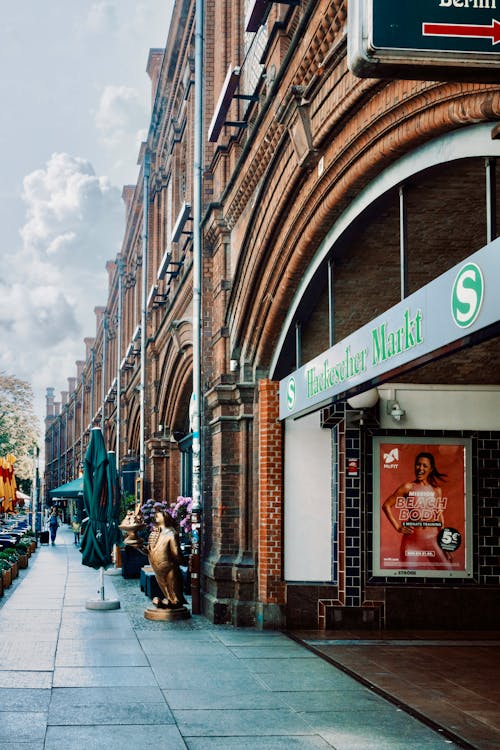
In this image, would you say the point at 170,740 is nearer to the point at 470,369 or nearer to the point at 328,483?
the point at 328,483

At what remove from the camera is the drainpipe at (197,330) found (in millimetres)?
16641

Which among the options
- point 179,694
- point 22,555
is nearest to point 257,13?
point 179,694

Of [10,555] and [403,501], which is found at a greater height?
[403,501]

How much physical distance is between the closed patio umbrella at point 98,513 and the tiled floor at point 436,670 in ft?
15.2

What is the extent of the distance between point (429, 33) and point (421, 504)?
10.6m

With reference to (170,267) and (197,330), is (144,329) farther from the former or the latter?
(197,330)

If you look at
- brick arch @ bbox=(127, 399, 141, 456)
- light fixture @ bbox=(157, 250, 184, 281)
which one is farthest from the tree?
light fixture @ bbox=(157, 250, 184, 281)

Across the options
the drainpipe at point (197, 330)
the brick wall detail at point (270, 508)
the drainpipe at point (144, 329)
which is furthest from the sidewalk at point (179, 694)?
the drainpipe at point (144, 329)

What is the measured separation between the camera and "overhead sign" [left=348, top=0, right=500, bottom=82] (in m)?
5.42

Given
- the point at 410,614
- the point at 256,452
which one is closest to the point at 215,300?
the point at 256,452

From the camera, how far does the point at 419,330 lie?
8086mm

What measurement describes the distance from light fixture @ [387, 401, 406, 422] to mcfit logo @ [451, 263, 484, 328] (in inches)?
307

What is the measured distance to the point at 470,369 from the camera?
49.4 feet

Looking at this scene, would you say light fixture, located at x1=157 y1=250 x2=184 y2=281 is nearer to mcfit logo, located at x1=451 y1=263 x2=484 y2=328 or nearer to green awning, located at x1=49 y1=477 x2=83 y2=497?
green awning, located at x1=49 y1=477 x2=83 y2=497
